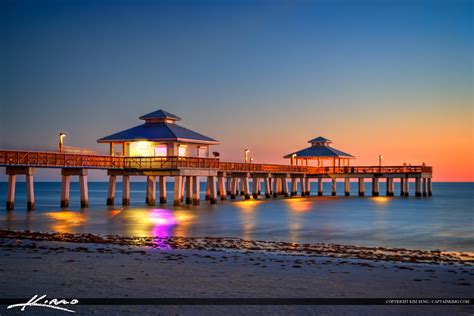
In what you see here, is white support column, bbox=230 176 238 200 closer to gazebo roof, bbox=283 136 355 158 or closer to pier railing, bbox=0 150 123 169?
gazebo roof, bbox=283 136 355 158

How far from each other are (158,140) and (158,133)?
121 centimetres

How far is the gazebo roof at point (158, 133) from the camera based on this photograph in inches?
1874

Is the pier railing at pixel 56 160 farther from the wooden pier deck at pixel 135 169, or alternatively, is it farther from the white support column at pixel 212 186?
the white support column at pixel 212 186

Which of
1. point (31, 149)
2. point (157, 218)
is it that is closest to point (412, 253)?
point (157, 218)

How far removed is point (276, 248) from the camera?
69.3 feet

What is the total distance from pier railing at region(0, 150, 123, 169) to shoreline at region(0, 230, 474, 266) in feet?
46.0

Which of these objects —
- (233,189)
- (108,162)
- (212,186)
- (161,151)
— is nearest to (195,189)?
(212,186)

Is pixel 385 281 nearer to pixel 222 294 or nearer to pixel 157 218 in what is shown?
pixel 222 294

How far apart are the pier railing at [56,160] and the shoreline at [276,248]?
14.0 metres

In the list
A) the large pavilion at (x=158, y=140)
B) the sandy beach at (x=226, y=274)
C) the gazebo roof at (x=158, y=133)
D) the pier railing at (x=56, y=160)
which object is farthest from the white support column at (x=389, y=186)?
the sandy beach at (x=226, y=274)

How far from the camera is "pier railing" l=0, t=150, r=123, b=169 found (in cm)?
3725

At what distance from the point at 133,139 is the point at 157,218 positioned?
13.2 m

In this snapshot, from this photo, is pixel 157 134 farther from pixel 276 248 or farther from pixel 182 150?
pixel 276 248
